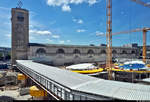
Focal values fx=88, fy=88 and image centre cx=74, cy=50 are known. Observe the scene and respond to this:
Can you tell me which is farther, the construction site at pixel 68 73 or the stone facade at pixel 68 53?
the stone facade at pixel 68 53

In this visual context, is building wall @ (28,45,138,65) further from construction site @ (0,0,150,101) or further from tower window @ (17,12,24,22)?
tower window @ (17,12,24,22)

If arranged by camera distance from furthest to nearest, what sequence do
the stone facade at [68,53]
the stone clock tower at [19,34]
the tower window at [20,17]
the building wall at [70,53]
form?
the building wall at [70,53]
the stone facade at [68,53]
the tower window at [20,17]
the stone clock tower at [19,34]

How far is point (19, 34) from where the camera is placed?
38.6m

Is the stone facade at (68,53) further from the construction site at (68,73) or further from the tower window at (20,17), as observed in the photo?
the tower window at (20,17)

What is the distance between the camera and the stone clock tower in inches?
1483

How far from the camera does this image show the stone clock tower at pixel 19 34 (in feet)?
124

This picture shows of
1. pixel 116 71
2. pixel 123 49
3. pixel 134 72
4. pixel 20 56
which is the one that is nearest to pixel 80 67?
pixel 116 71

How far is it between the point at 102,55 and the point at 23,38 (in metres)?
47.1

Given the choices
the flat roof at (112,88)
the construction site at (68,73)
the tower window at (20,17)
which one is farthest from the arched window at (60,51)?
the flat roof at (112,88)

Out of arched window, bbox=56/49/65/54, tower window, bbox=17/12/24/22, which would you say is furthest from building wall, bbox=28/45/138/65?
tower window, bbox=17/12/24/22

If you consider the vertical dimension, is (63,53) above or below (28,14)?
below

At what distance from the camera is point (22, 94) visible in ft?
62.8

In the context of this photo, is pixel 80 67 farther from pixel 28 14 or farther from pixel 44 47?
pixel 28 14

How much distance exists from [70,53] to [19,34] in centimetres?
2595
